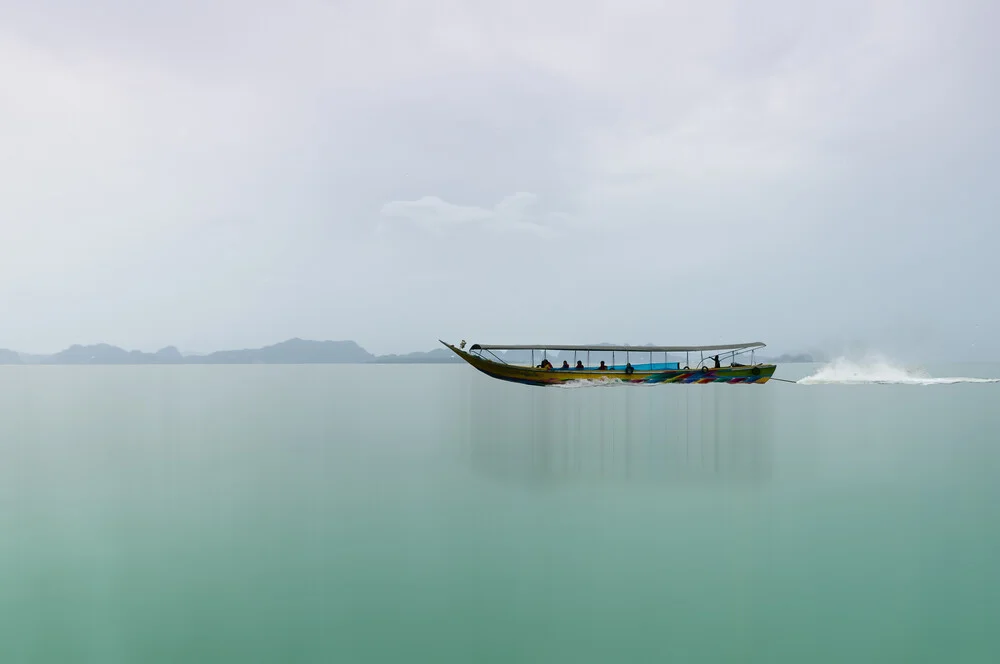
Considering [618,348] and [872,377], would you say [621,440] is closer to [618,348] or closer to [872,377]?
[618,348]

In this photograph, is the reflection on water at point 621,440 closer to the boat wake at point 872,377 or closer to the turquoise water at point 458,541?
the turquoise water at point 458,541

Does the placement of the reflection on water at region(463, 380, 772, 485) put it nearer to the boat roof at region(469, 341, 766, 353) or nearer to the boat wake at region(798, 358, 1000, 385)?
the boat roof at region(469, 341, 766, 353)

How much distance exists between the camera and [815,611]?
19.2 feet

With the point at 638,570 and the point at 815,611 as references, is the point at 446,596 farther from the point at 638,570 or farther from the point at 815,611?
the point at 815,611

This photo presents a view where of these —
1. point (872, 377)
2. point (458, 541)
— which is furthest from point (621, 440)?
point (872, 377)

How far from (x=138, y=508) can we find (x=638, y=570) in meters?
9.40

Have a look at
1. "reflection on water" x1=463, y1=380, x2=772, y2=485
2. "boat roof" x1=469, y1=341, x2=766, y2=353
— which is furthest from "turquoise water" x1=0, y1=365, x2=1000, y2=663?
"boat roof" x1=469, y1=341, x2=766, y2=353

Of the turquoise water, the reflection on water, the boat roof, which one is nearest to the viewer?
the turquoise water

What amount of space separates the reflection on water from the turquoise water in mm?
146

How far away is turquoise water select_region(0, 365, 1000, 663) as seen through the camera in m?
5.57

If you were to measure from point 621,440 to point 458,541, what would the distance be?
9.01m

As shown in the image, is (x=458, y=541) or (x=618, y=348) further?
(x=618, y=348)

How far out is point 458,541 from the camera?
7.80 meters

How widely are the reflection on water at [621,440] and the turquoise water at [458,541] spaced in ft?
0.48
